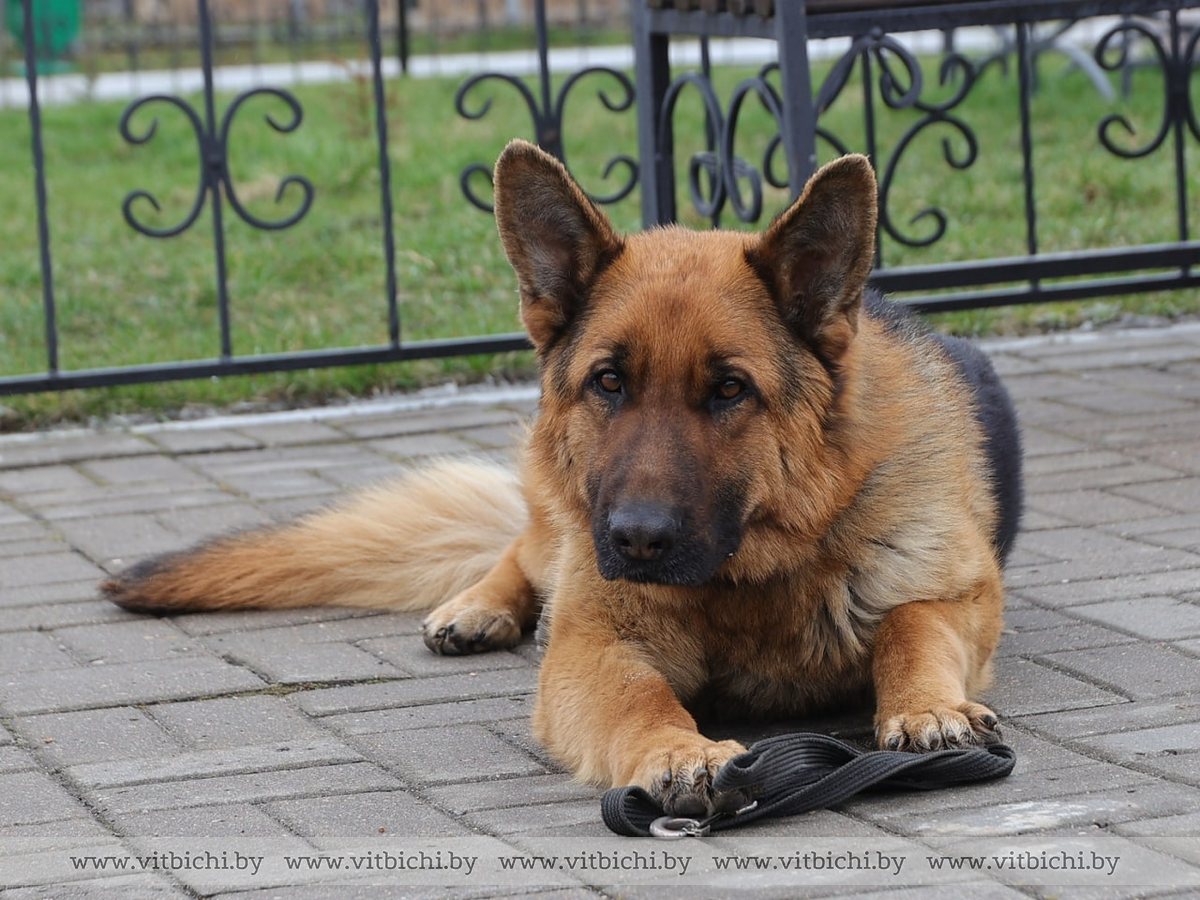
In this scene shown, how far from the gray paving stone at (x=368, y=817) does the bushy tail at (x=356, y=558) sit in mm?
1408

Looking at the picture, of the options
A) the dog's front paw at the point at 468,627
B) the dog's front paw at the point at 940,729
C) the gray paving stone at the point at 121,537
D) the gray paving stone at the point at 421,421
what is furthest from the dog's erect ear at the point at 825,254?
the gray paving stone at the point at 421,421

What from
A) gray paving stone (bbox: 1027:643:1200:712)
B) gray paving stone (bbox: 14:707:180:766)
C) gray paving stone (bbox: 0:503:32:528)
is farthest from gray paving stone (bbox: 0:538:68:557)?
gray paving stone (bbox: 1027:643:1200:712)

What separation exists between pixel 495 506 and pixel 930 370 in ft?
4.66

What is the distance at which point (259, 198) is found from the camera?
384 inches

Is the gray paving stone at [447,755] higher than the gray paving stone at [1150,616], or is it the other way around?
the gray paving stone at [1150,616]

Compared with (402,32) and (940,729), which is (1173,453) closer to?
(940,729)

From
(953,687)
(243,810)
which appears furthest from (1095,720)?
(243,810)

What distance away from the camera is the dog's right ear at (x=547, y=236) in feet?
11.6

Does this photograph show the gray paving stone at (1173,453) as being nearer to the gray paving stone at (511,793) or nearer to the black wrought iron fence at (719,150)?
the black wrought iron fence at (719,150)

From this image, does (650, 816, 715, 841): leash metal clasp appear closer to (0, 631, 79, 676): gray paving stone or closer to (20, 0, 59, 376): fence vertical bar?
(0, 631, 79, 676): gray paving stone

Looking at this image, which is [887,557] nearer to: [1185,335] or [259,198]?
[1185,335]

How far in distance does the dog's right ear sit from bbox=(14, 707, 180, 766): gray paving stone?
1.13 metres

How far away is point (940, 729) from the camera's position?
3195mm

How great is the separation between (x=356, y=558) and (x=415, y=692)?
78 cm
